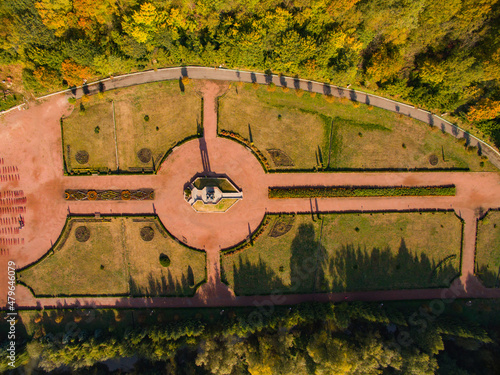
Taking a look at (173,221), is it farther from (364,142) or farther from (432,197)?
(432,197)

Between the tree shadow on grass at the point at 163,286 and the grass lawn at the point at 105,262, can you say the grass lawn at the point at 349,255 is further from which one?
the grass lawn at the point at 105,262

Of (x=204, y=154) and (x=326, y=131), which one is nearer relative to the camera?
(x=204, y=154)

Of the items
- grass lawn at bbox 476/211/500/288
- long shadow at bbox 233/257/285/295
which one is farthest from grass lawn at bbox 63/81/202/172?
grass lawn at bbox 476/211/500/288

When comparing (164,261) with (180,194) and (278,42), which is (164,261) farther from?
(278,42)

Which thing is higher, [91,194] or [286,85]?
[286,85]

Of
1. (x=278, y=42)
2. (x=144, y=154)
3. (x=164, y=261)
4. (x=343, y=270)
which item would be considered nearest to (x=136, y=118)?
(x=144, y=154)

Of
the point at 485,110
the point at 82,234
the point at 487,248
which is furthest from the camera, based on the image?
the point at 487,248

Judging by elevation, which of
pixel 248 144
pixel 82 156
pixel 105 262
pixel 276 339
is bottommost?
pixel 276 339
